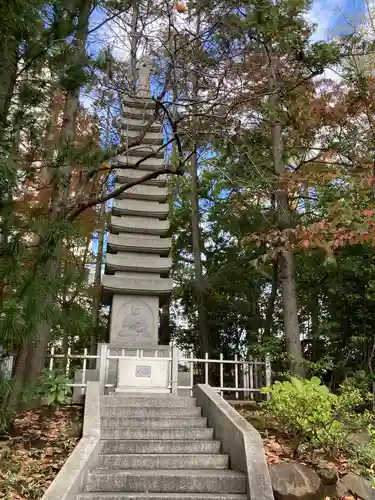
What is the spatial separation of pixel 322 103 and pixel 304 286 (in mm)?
5398

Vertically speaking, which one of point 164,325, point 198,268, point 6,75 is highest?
point 198,268

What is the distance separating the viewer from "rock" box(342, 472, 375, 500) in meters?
5.19

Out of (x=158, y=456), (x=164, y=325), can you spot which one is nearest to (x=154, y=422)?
(x=158, y=456)

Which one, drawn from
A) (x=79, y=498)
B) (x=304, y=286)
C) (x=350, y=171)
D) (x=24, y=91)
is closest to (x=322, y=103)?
(x=350, y=171)

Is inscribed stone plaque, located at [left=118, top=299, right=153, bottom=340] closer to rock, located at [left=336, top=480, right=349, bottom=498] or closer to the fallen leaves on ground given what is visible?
the fallen leaves on ground

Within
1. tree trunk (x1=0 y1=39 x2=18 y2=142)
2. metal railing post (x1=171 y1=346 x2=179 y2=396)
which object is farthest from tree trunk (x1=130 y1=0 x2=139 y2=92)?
metal railing post (x1=171 y1=346 x2=179 y2=396)

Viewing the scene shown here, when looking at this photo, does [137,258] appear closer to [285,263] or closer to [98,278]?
[285,263]

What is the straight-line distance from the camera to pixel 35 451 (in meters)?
5.52

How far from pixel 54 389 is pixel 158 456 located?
2.12 meters

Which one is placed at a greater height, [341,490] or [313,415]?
[313,415]

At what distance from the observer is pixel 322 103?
33.9 feet

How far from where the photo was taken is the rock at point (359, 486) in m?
5.19

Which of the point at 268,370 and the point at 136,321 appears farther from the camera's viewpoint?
the point at 136,321

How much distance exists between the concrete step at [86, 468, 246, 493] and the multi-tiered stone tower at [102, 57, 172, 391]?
4.19 meters
